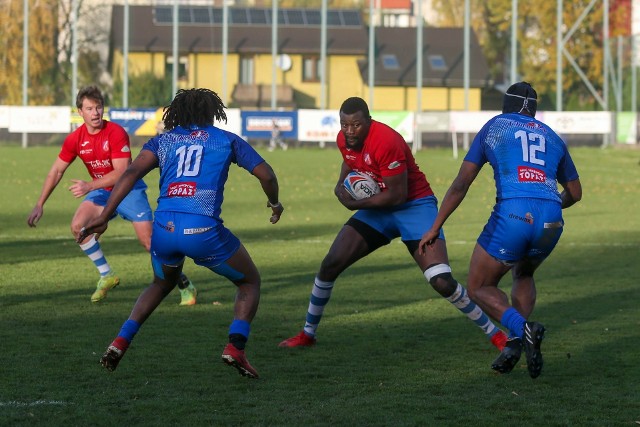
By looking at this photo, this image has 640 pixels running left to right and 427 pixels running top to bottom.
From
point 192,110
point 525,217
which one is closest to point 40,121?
point 192,110

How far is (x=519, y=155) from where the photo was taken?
→ 28.7 ft

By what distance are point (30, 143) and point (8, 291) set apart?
42475 mm

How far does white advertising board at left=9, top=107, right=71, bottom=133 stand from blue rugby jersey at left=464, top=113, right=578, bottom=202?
147 ft

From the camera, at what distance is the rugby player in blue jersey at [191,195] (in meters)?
8.52

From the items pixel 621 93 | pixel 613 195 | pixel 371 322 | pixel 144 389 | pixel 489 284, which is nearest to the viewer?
pixel 144 389

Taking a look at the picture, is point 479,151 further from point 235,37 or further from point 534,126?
point 235,37

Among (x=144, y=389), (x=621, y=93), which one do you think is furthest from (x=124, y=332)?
(x=621, y=93)

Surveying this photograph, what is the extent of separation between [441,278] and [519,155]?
1343 millimetres

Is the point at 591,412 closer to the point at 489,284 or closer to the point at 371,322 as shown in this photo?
the point at 489,284

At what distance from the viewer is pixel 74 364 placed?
30.3ft

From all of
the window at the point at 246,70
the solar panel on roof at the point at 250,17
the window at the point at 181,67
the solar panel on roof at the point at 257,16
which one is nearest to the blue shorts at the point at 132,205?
the window at the point at 181,67

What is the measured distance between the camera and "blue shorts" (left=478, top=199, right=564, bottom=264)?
342 inches

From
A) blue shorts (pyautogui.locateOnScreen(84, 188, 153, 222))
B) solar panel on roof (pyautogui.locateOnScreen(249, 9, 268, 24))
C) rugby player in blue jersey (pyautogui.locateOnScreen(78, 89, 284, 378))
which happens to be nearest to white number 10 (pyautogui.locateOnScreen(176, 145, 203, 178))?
rugby player in blue jersey (pyautogui.locateOnScreen(78, 89, 284, 378))

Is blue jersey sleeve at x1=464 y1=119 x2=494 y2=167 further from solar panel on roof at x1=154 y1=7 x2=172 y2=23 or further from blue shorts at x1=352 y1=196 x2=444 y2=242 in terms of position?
solar panel on roof at x1=154 y1=7 x2=172 y2=23
